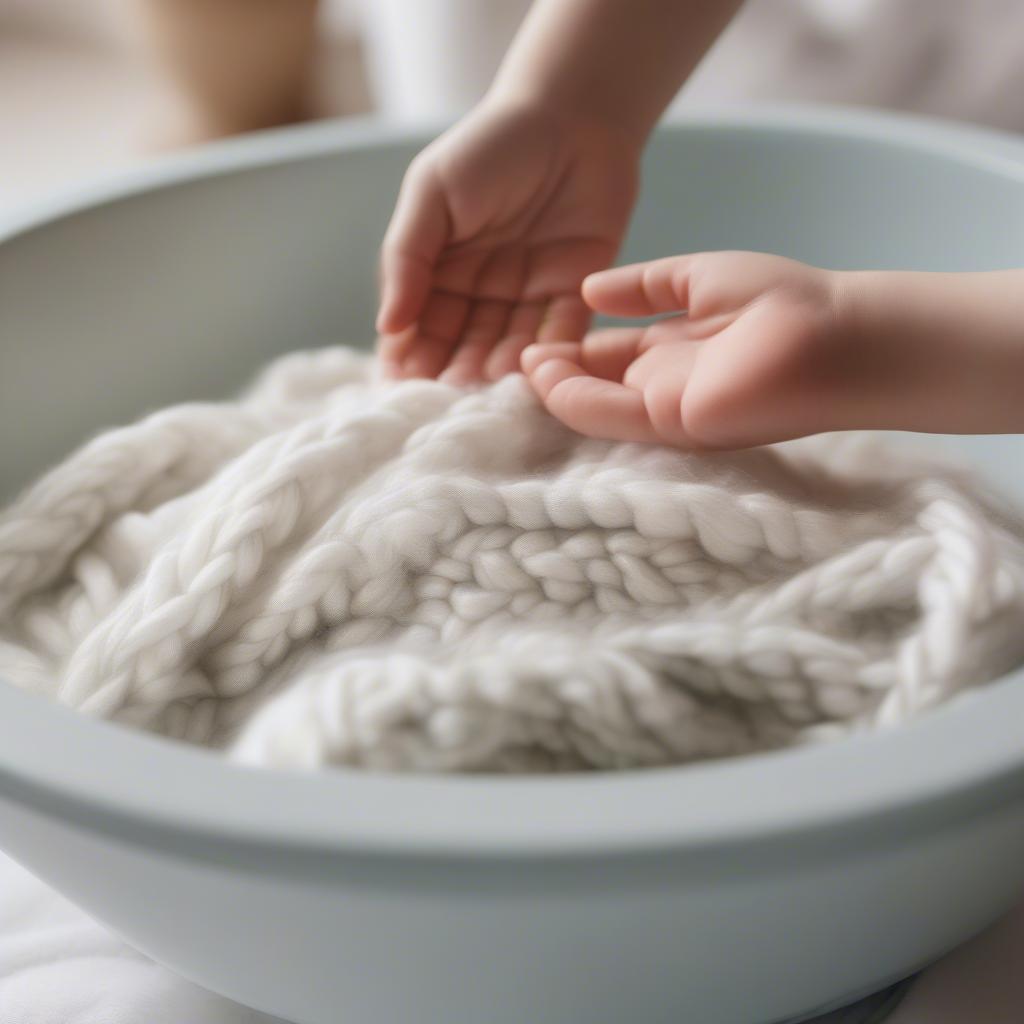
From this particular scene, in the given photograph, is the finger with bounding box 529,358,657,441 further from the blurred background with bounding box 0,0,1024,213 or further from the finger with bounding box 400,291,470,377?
the blurred background with bounding box 0,0,1024,213

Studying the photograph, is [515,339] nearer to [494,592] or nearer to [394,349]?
[394,349]

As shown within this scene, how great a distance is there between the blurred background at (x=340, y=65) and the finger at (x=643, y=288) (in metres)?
0.27

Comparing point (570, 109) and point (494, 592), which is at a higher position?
point (570, 109)

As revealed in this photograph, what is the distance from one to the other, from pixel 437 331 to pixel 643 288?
15 cm

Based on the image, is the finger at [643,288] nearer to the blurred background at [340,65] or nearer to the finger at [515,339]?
the finger at [515,339]

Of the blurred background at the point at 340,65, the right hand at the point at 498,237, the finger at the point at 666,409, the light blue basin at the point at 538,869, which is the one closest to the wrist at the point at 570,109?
the right hand at the point at 498,237

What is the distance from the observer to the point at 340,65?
4.77 ft

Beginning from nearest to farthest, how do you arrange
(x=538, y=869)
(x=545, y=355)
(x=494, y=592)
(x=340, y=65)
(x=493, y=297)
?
(x=538, y=869)
(x=494, y=592)
(x=545, y=355)
(x=493, y=297)
(x=340, y=65)

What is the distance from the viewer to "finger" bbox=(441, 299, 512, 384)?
542mm

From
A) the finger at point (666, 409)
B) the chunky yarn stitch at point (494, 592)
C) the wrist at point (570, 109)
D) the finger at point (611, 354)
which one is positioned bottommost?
the chunky yarn stitch at point (494, 592)

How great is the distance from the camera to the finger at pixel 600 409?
0.44 metres

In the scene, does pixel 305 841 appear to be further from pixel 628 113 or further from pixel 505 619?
pixel 628 113

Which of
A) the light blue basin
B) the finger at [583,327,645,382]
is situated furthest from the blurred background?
the light blue basin

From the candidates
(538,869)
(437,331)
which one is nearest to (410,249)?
(437,331)
